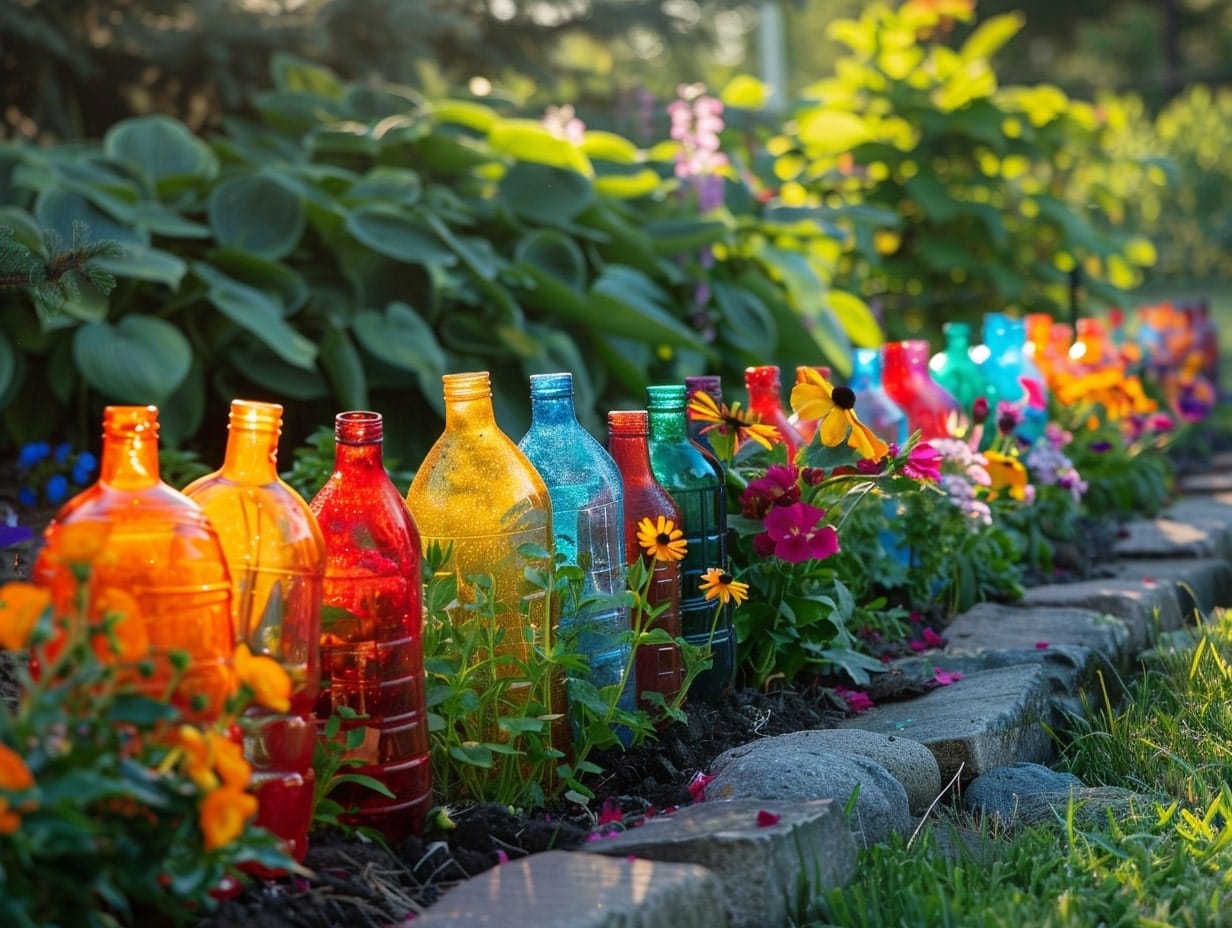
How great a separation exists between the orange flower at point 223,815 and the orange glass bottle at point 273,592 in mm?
269

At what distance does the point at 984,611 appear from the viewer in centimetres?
325

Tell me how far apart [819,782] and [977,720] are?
50 centimetres

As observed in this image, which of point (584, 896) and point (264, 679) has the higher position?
point (264, 679)

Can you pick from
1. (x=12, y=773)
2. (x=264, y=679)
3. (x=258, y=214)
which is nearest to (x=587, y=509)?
(x=264, y=679)

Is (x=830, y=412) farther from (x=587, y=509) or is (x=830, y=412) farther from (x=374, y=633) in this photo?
(x=374, y=633)

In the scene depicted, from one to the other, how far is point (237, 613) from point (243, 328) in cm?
A: 291

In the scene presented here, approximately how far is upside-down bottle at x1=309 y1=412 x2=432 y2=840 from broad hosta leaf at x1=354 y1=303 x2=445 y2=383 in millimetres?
2479

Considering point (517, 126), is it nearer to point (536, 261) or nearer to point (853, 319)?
point (536, 261)

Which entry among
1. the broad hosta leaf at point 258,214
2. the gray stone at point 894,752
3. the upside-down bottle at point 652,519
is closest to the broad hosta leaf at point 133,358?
the broad hosta leaf at point 258,214

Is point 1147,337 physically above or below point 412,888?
above

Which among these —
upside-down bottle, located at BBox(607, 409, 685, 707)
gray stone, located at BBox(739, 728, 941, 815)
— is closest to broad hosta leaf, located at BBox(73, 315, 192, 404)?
upside-down bottle, located at BBox(607, 409, 685, 707)

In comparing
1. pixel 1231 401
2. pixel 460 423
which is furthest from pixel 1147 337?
pixel 460 423

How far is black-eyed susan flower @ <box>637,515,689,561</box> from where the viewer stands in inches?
82.9

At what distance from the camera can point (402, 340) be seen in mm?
4305
